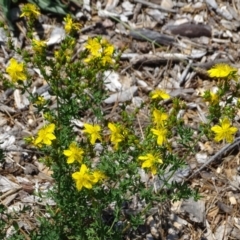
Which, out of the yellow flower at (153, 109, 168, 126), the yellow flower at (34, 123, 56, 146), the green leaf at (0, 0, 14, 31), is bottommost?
the green leaf at (0, 0, 14, 31)

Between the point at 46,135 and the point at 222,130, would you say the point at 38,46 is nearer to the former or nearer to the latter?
the point at 46,135

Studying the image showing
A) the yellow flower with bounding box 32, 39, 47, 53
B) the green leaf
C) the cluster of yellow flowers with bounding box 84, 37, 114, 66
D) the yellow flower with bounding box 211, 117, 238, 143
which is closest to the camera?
the yellow flower with bounding box 211, 117, 238, 143

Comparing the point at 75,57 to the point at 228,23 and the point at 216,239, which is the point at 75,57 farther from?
the point at 216,239

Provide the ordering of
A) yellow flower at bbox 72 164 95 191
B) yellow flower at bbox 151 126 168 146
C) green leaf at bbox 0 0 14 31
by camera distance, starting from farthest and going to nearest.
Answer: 1. green leaf at bbox 0 0 14 31
2. yellow flower at bbox 151 126 168 146
3. yellow flower at bbox 72 164 95 191

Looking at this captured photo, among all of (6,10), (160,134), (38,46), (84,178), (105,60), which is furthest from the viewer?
(6,10)

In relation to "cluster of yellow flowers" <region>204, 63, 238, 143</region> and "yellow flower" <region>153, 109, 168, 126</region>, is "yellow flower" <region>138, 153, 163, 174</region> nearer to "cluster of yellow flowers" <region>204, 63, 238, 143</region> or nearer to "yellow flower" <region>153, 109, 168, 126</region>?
"yellow flower" <region>153, 109, 168, 126</region>

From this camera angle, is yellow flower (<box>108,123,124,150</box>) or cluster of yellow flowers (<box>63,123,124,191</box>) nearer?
cluster of yellow flowers (<box>63,123,124,191</box>)

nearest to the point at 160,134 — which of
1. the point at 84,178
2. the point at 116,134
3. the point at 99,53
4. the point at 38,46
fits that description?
the point at 116,134

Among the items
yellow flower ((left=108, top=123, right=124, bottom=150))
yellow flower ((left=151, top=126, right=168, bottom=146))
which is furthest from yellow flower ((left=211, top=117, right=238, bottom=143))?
yellow flower ((left=108, top=123, right=124, bottom=150))
